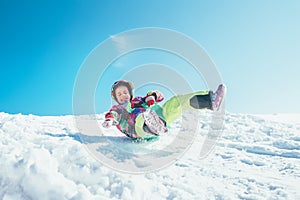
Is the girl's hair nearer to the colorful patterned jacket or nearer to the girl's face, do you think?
the girl's face

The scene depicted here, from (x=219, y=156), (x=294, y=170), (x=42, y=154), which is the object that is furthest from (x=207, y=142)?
(x=42, y=154)

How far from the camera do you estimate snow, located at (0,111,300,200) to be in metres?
1.73

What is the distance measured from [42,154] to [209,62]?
104 inches

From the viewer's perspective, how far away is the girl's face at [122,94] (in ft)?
12.4

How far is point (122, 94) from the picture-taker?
380 centimetres

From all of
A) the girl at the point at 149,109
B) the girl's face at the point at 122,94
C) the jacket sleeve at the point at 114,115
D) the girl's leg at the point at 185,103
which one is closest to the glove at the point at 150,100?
the girl at the point at 149,109

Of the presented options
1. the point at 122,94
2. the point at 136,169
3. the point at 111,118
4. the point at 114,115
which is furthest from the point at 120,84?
the point at 136,169

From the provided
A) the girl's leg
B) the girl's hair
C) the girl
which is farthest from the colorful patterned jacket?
the girl's hair

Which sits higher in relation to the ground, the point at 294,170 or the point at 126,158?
the point at 294,170

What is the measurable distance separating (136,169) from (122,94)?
171 cm

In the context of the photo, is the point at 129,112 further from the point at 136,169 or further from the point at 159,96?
the point at 136,169

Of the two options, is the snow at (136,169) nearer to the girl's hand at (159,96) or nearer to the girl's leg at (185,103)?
the girl's leg at (185,103)

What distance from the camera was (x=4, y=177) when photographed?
175 cm

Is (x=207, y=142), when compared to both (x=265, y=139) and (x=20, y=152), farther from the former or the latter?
(x=20, y=152)
